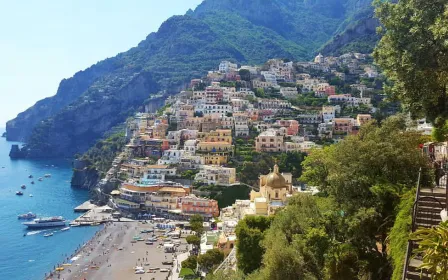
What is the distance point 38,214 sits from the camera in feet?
222

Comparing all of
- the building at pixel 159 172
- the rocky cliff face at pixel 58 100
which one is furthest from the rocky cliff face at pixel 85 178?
the rocky cliff face at pixel 58 100

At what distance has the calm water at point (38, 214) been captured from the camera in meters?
46.3

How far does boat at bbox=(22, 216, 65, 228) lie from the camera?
60.2m

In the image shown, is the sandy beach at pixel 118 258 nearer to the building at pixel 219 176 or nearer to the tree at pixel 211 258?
the tree at pixel 211 258

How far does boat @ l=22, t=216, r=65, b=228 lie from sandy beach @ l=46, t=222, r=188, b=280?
8732mm

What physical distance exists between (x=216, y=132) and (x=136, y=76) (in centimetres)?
8805

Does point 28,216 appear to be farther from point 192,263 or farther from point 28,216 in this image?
point 192,263

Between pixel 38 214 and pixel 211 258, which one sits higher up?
pixel 211 258

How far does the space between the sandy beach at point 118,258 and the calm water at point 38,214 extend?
2546mm

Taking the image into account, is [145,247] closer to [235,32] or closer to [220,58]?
[220,58]

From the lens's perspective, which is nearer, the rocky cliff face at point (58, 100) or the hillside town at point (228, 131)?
the hillside town at point (228, 131)

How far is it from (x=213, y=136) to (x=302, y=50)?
394 ft

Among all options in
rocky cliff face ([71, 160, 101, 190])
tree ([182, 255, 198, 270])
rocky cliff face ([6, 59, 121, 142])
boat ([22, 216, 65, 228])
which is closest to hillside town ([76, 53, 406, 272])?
tree ([182, 255, 198, 270])

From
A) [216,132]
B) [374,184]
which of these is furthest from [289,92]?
[374,184]
